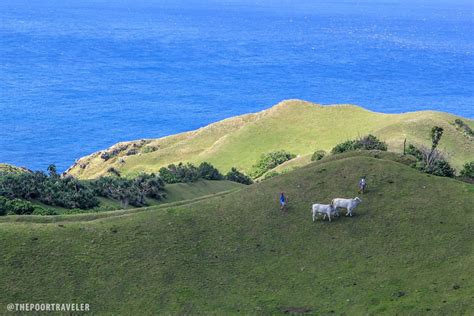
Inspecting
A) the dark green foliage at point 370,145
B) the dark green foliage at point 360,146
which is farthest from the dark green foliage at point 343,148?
the dark green foliage at point 370,145

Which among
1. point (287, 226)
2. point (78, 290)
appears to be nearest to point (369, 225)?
point (287, 226)

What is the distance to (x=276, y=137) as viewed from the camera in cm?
13412

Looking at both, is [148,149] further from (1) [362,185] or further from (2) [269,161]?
(1) [362,185]

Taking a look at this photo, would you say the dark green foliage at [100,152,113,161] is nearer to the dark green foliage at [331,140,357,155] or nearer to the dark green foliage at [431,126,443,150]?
the dark green foliage at [331,140,357,155]

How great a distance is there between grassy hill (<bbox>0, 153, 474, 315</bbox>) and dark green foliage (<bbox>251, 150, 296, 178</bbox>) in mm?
61065

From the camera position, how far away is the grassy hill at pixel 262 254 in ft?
133

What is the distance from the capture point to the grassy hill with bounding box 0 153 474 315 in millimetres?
40625

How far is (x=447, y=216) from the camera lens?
49.8 meters

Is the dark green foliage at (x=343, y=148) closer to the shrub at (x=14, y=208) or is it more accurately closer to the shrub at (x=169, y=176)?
the shrub at (x=169, y=176)

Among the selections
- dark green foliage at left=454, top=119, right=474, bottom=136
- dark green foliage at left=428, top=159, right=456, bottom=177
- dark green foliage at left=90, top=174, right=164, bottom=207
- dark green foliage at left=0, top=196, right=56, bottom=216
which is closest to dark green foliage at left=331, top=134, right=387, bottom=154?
dark green foliage at left=428, top=159, right=456, bottom=177

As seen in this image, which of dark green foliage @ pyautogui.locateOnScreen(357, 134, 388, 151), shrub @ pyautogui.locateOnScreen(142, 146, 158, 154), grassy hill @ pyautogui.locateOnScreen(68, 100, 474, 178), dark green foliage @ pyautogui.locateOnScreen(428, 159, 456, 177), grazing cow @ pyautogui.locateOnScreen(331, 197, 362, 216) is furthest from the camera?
shrub @ pyautogui.locateOnScreen(142, 146, 158, 154)

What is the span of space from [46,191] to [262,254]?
3177 centimetres

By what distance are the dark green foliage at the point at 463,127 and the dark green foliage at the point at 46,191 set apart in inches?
2863

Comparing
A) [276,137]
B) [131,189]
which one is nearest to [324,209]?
[131,189]
